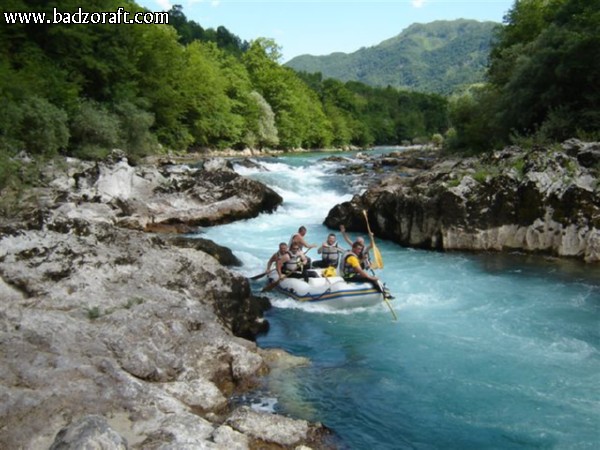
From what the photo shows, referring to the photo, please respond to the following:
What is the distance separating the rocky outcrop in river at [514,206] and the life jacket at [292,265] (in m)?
4.73

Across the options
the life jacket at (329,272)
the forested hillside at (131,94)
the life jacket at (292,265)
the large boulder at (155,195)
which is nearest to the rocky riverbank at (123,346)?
the life jacket at (292,265)

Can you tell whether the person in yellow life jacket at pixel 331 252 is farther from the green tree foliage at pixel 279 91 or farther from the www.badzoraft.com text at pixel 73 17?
the green tree foliage at pixel 279 91

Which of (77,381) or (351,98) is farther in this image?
(351,98)

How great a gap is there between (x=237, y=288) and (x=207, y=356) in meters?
2.06

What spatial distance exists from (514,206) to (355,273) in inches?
216

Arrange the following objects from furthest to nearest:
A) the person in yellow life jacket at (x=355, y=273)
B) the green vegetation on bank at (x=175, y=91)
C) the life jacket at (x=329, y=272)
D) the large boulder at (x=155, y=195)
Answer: the green vegetation on bank at (x=175, y=91), the large boulder at (x=155, y=195), the life jacket at (x=329, y=272), the person in yellow life jacket at (x=355, y=273)

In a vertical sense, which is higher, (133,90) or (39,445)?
(133,90)

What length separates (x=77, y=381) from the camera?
4922 millimetres

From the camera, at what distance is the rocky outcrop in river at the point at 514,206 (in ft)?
40.7

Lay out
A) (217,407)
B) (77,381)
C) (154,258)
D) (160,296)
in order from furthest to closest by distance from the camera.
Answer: (154,258) → (160,296) → (217,407) → (77,381)

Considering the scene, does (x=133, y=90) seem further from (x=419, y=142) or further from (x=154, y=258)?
(x=419, y=142)

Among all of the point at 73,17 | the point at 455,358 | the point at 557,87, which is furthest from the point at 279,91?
the point at 455,358

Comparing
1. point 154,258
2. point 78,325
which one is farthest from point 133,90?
point 78,325

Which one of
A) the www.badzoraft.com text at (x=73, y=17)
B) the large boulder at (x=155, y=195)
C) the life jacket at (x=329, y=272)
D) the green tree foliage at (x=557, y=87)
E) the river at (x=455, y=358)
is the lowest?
the river at (x=455, y=358)
